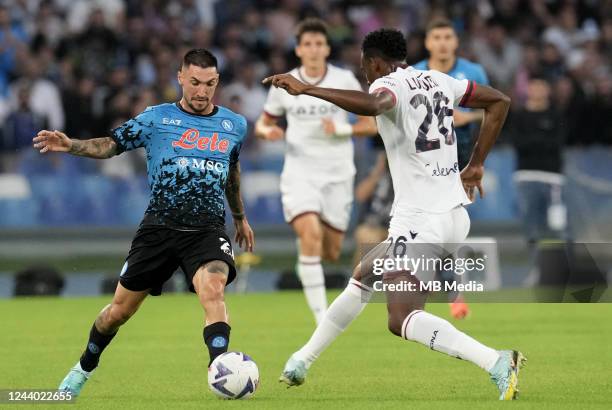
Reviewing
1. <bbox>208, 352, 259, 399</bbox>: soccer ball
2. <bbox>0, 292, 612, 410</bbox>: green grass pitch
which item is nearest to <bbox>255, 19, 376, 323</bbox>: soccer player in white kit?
<bbox>0, 292, 612, 410</bbox>: green grass pitch

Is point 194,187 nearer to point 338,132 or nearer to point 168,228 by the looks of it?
point 168,228

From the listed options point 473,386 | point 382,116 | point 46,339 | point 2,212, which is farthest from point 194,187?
point 2,212

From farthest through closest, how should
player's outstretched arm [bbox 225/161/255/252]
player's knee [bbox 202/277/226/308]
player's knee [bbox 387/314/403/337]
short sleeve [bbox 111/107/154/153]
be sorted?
player's outstretched arm [bbox 225/161/255/252] → short sleeve [bbox 111/107/154/153] → player's knee [bbox 202/277/226/308] → player's knee [bbox 387/314/403/337]

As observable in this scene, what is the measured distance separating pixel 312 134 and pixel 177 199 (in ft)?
17.0

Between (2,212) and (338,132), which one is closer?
(338,132)

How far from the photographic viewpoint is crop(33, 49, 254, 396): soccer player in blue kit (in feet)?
28.9

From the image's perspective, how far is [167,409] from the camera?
8195 mm

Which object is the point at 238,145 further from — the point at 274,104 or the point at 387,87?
the point at 274,104

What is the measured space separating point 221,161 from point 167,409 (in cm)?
172

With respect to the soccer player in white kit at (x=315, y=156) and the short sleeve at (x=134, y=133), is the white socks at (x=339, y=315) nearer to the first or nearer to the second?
the short sleeve at (x=134, y=133)

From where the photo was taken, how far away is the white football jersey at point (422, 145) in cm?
864

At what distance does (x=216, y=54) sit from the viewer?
936 inches

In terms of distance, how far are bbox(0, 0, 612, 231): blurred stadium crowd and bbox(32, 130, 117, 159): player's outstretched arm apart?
34.8 ft

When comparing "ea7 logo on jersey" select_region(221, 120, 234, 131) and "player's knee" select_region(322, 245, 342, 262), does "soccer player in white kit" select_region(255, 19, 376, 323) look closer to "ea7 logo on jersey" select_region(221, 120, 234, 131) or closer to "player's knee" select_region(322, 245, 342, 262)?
"player's knee" select_region(322, 245, 342, 262)
